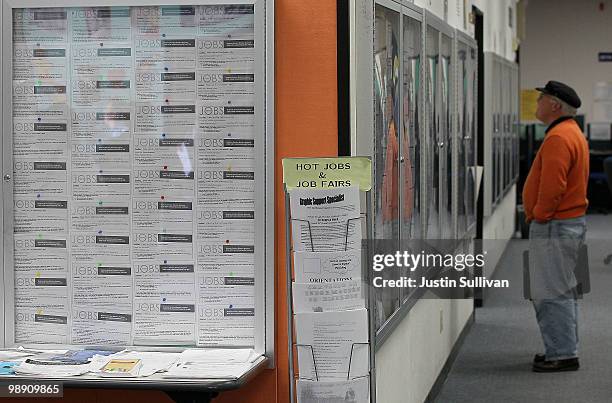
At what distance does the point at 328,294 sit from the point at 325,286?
3cm

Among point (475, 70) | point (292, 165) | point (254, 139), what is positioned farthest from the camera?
point (475, 70)

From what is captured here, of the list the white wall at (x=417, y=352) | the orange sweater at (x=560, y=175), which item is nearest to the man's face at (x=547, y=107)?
the orange sweater at (x=560, y=175)

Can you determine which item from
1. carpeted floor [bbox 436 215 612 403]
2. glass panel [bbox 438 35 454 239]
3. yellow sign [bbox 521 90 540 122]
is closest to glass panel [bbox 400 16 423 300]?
glass panel [bbox 438 35 454 239]

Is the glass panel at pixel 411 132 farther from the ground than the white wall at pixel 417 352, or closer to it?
farther from the ground

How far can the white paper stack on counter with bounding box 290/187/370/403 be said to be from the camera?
10.6ft

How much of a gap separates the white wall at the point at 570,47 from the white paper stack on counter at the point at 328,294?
50.3 ft

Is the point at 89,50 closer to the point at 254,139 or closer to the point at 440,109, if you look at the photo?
the point at 254,139

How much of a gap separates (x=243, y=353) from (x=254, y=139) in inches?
28.7

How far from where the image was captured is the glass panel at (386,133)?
4191mm

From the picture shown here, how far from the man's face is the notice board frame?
3351 mm

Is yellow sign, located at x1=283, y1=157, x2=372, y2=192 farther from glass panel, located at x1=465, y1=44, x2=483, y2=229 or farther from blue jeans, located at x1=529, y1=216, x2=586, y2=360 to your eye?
glass panel, located at x1=465, y1=44, x2=483, y2=229

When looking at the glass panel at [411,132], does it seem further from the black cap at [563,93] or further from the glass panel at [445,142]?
the black cap at [563,93]

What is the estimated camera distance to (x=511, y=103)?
1268 centimetres

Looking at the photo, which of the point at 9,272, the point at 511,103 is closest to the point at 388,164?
the point at 9,272
